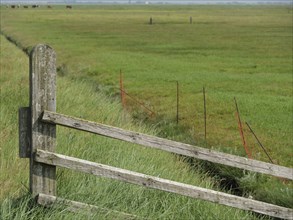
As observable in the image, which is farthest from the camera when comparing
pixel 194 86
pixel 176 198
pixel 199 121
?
pixel 194 86

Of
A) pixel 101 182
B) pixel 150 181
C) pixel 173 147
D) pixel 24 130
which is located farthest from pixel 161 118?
pixel 24 130

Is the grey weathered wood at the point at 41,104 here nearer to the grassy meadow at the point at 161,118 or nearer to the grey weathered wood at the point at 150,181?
the grey weathered wood at the point at 150,181

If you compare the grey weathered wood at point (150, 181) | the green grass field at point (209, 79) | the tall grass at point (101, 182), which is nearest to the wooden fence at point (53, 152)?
the grey weathered wood at point (150, 181)

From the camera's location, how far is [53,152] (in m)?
5.31

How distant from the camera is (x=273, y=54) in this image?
36562 millimetres

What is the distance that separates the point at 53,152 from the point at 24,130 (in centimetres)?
36

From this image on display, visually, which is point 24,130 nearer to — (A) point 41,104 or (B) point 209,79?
(A) point 41,104

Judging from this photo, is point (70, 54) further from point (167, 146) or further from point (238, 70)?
point (167, 146)

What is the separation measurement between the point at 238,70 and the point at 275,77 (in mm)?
3513

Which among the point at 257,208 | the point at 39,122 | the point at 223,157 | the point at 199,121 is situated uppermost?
the point at 39,122

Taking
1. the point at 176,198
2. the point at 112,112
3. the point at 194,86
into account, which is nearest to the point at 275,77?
the point at 194,86

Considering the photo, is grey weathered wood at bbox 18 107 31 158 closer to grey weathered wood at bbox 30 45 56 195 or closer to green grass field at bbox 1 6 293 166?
grey weathered wood at bbox 30 45 56 195

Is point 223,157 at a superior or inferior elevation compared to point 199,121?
superior

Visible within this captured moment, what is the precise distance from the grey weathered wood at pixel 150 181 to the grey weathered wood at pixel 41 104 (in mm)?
123
